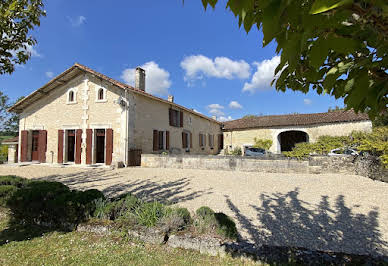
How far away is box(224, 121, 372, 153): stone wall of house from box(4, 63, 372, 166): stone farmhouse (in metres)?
0.08

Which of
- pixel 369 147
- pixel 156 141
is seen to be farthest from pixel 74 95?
pixel 369 147

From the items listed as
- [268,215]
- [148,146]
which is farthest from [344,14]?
[148,146]

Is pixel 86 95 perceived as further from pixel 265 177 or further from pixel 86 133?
pixel 265 177

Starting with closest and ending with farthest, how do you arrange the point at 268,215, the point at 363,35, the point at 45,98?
the point at 363,35 < the point at 268,215 < the point at 45,98

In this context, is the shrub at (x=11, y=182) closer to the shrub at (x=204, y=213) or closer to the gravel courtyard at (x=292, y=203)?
the gravel courtyard at (x=292, y=203)

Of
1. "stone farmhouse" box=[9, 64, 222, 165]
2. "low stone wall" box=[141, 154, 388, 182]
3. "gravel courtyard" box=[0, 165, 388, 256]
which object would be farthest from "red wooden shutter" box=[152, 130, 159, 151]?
"gravel courtyard" box=[0, 165, 388, 256]

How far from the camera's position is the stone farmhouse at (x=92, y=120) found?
36.4 feet

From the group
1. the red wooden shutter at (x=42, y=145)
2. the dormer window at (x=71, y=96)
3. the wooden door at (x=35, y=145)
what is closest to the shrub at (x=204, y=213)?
the dormer window at (x=71, y=96)

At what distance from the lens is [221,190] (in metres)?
6.07

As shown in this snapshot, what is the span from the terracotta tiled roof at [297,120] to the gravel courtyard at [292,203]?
36.6 ft

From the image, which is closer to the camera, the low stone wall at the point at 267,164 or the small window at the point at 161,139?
the low stone wall at the point at 267,164

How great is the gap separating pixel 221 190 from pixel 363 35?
221 inches

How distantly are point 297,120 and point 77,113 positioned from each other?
58.9 ft

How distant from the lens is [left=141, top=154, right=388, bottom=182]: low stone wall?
7.79 meters
